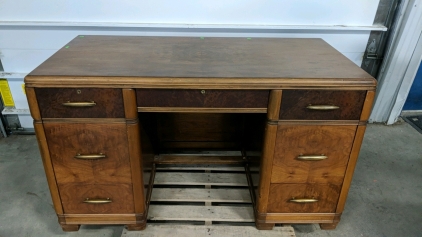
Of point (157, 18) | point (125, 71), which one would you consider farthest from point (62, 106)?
point (157, 18)

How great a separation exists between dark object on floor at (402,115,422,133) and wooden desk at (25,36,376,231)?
4.48ft

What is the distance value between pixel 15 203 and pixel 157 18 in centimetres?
125

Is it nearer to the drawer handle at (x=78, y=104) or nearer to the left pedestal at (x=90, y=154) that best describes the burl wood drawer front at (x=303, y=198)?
the left pedestal at (x=90, y=154)

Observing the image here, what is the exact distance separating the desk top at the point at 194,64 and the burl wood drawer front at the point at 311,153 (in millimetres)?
193

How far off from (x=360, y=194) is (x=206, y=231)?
89 centimetres

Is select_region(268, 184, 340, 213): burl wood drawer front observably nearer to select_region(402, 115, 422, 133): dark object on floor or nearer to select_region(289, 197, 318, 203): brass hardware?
select_region(289, 197, 318, 203): brass hardware

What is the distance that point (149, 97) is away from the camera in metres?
1.07

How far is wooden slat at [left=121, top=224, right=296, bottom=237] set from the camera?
4.28 feet

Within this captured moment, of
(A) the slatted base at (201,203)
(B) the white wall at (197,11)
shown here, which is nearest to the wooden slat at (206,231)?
(A) the slatted base at (201,203)

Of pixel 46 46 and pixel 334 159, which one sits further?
pixel 46 46

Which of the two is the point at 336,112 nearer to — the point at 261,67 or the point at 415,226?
the point at 261,67

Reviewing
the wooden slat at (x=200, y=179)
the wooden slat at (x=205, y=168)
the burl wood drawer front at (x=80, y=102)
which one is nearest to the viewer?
the burl wood drawer front at (x=80, y=102)

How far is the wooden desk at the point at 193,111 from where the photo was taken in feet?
3.44

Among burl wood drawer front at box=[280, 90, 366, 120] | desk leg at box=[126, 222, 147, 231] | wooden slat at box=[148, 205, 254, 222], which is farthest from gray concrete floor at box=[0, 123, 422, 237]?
burl wood drawer front at box=[280, 90, 366, 120]
